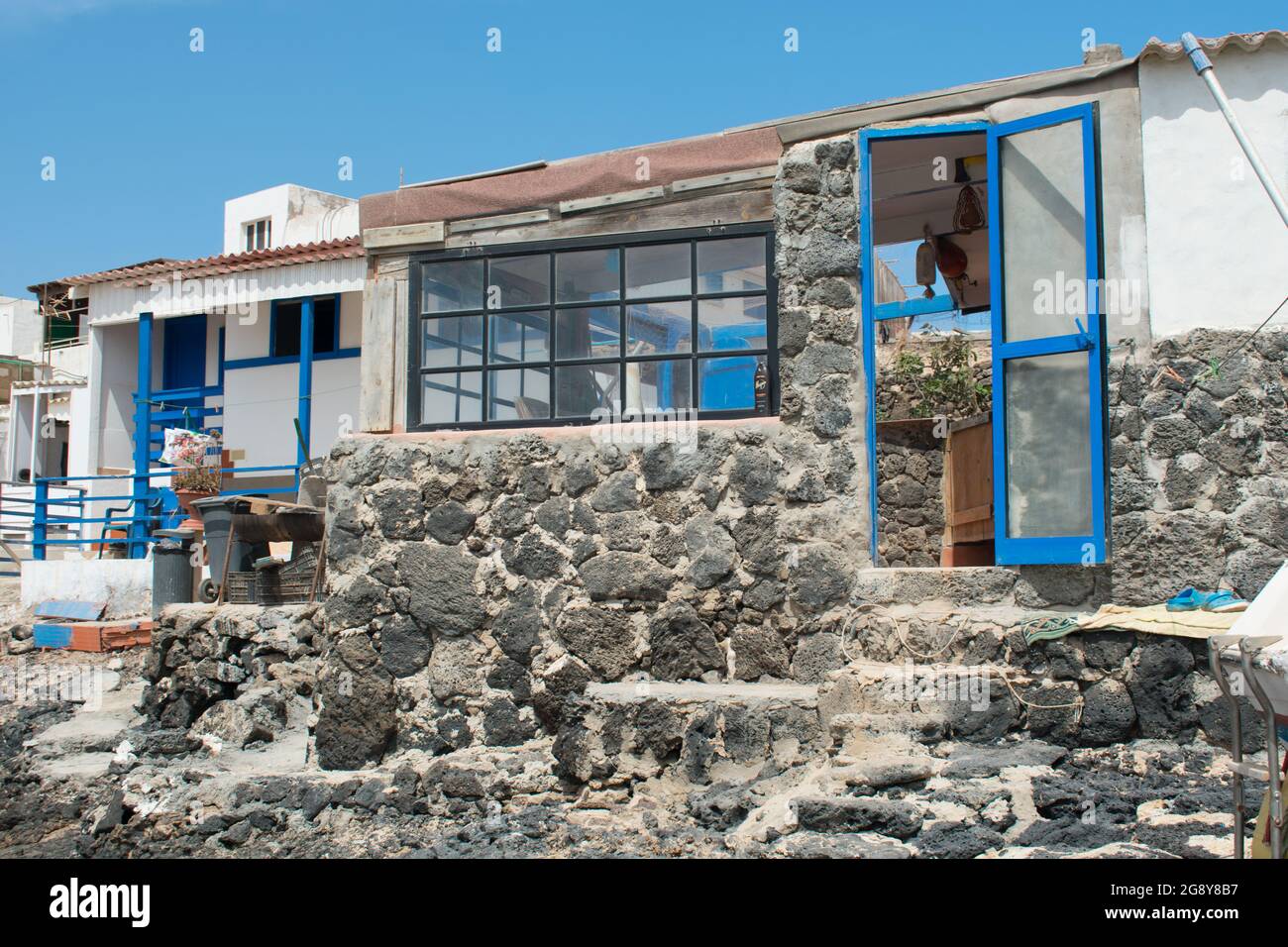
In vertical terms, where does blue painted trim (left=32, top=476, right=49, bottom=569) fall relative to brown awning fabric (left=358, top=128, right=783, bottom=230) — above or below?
below

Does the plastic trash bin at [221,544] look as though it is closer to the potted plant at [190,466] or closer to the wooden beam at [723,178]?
the potted plant at [190,466]

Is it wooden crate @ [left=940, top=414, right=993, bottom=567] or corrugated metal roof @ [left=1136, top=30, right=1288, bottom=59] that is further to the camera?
wooden crate @ [left=940, top=414, right=993, bottom=567]

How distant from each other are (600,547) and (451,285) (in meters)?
2.22

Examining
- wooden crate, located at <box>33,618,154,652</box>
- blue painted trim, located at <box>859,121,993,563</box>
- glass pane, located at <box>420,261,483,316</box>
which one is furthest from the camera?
wooden crate, located at <box>33,618,154,652</box>

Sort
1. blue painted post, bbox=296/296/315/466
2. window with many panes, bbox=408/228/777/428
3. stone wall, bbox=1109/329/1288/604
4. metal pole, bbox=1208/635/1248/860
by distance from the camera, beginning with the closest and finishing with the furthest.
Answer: metal pole, bbox=1208/635/1248/860
stone wall, bbox=1109/329/1288/604
window with many panes, bbox=408/228/777/428
blue painted post, bbox=296/296/315/466

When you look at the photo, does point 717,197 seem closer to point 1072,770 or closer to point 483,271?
point 483,271

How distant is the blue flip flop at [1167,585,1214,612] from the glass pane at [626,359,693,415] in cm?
305

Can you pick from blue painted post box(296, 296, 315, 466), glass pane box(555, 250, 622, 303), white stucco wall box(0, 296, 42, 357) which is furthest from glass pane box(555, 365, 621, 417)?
white stucco wall box(0, 296, 42, 357)

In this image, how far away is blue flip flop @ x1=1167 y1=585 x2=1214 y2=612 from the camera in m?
5.87

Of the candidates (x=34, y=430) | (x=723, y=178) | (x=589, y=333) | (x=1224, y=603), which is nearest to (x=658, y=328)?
(x=589, y=333)

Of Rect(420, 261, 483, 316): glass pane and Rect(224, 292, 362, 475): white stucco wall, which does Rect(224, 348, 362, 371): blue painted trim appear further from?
Rect(420, 261, 483, 316): glass pane

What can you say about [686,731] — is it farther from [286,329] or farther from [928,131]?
[286,329]

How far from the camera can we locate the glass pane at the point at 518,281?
8062mm
